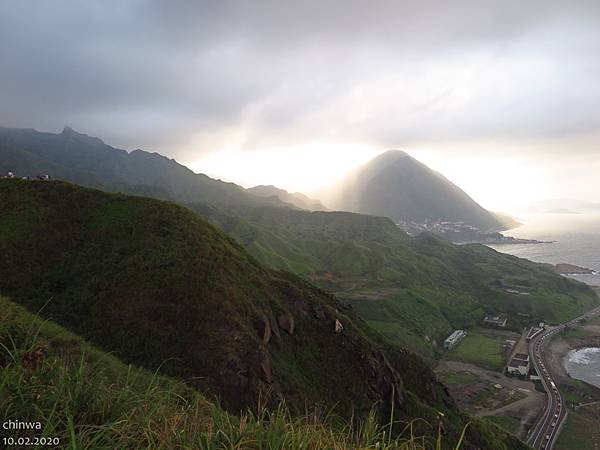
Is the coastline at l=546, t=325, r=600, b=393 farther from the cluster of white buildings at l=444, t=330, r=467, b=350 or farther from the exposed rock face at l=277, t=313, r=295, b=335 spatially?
the exposed rock face at l=277, t=313, r=295, b=335

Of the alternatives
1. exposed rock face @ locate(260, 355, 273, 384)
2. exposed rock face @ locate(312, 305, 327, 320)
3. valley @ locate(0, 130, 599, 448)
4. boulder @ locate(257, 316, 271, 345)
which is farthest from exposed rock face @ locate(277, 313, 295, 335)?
exposed rock face @ locate(260, 355, 273, 384)

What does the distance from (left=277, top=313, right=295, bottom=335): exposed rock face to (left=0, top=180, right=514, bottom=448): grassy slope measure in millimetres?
617

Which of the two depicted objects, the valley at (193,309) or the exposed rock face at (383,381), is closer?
the valley at (193,309)

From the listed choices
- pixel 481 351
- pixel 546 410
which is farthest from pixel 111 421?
pixel 481 351

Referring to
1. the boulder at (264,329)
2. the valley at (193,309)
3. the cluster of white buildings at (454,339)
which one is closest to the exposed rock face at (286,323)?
the valley at (193,309)

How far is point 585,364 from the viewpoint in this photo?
102 m

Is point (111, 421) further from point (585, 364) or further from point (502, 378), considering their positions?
point (585, 364)

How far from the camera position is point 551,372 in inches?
3740

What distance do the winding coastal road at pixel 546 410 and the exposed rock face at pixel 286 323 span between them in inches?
2244

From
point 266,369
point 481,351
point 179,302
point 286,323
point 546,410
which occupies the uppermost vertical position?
→ point 179,302

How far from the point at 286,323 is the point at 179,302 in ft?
40.1

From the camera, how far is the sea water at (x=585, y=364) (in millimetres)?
93062

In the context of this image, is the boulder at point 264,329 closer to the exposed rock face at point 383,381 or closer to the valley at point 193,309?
the valley at point 193,309

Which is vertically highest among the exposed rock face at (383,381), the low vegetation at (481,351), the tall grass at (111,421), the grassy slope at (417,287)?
the tall grass at (111,421)
